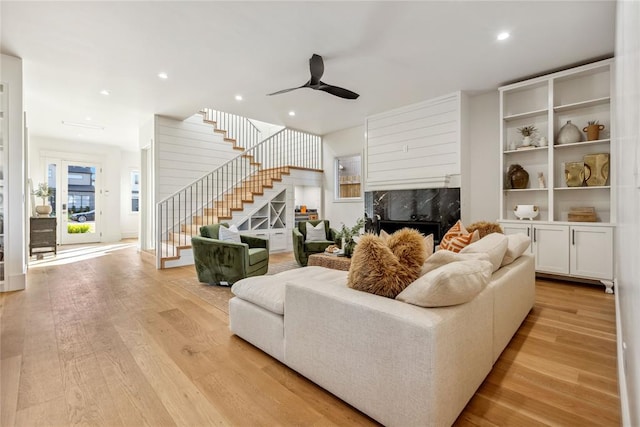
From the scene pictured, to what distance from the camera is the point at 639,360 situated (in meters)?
0.82

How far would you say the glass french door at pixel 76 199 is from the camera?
7.81m

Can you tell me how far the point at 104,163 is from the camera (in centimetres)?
855

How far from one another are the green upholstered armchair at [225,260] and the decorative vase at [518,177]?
3.87 m

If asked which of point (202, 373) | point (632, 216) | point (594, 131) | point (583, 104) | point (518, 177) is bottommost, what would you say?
point (202, 373)

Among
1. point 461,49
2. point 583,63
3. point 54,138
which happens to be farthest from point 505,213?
point 54,138

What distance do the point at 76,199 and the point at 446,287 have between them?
9990mm

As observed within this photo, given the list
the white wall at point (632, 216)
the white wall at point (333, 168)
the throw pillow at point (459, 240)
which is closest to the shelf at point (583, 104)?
the throw pillow at point (459, 240)

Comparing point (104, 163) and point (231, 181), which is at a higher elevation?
point (104, 163)

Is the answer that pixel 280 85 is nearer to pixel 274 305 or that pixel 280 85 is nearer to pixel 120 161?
pixel 274 305

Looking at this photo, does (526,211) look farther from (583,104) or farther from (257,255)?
(257,255)

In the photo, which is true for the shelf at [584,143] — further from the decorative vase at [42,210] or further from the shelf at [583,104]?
the decorative vase at [42,210]

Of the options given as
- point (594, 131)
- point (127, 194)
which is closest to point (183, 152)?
point (127, 194)

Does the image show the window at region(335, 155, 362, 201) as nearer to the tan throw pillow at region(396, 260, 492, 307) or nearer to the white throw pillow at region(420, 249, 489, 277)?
the white throw pillow at region(420, 249, 489, 277)

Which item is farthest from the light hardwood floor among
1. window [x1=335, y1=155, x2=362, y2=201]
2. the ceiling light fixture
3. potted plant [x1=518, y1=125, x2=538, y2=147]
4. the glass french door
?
the glass french door
